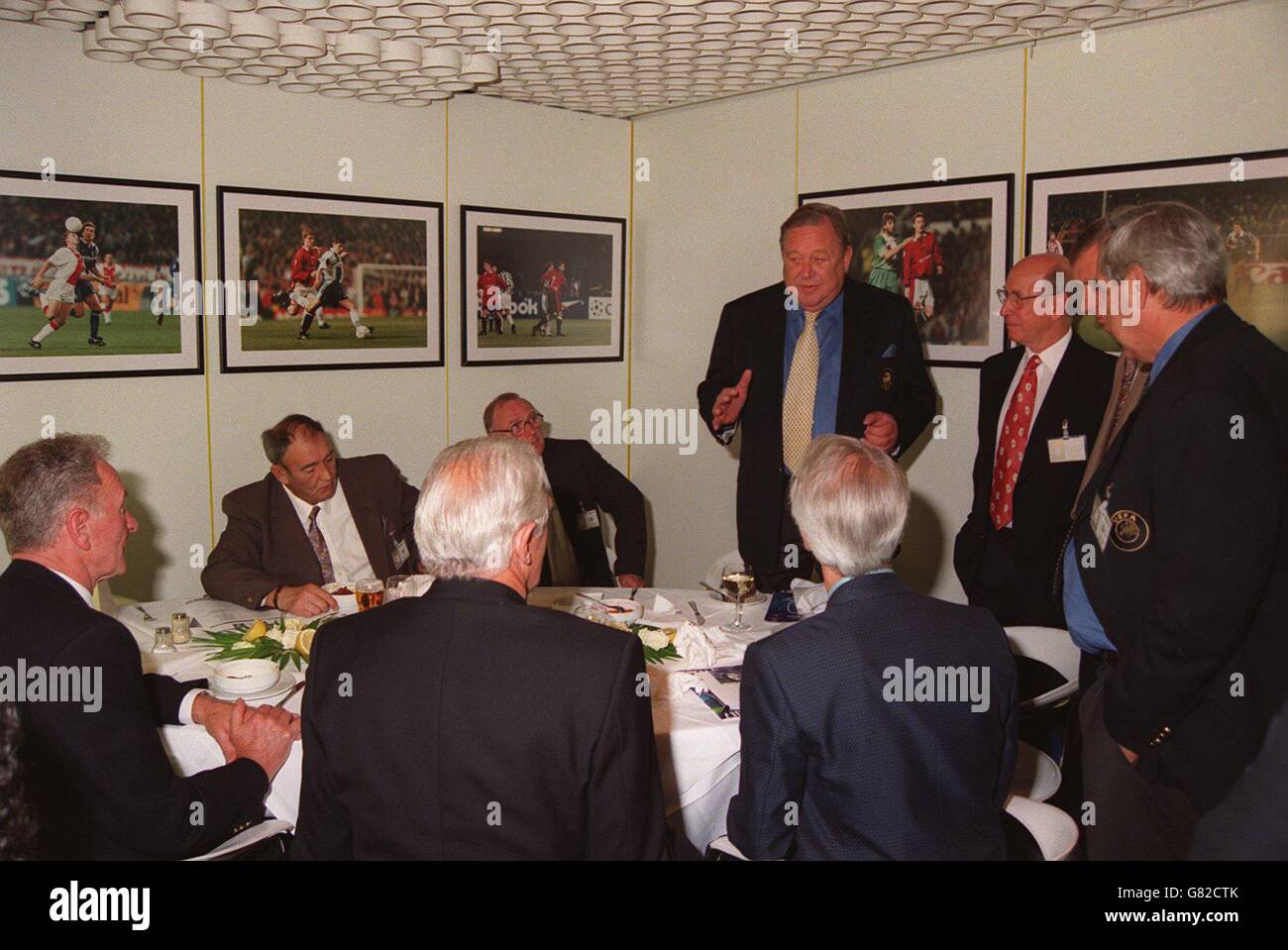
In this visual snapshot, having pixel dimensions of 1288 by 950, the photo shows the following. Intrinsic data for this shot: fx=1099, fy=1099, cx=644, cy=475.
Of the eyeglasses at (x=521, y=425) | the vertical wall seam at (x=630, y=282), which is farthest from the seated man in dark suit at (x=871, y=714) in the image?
the vertical wall seam at (x=630, y=282)

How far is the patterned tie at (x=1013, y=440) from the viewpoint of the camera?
4074mm

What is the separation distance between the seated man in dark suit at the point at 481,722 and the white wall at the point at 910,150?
11.7ft

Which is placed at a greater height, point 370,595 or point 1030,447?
point 1030,447

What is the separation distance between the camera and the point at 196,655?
300 centimetres

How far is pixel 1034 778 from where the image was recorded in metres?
2.98

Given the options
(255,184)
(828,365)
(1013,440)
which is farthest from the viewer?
(255,184)

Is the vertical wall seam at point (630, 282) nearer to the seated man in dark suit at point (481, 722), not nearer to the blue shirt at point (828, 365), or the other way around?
the blue shirt at point (828, 365)

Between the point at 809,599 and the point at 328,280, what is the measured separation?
3.14 meters

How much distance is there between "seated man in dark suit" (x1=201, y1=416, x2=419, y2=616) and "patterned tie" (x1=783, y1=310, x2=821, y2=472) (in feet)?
5.16

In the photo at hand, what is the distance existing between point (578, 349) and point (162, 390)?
92.6 inches

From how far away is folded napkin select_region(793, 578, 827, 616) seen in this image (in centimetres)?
337

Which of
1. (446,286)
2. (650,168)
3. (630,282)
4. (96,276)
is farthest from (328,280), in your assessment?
(650,168)

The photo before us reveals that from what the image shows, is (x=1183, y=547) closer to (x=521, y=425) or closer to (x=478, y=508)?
(x=478, y=508)
